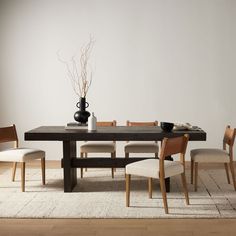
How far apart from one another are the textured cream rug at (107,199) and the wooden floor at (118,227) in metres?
0.11

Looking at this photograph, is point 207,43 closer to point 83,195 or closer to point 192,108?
point 192,108

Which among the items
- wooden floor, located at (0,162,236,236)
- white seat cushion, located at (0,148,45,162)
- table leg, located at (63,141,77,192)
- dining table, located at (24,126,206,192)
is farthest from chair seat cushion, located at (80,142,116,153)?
wooden floor, located at (0,162,236,236)

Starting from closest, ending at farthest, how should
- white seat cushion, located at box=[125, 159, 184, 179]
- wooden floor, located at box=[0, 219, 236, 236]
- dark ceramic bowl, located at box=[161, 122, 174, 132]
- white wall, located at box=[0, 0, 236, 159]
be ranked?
wooden floor, located at box=[0, 219, 236, 236] → white seat cushion, located at box=[125, 159, 184, 179] → dark ceramic bowl, located at box=[161, 122, 174, 132] → white wall, located at box=[0, 0, 236, 159]

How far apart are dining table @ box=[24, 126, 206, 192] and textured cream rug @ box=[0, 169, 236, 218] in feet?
0.74

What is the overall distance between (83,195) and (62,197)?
0.69ft

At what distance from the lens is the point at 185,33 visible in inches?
250

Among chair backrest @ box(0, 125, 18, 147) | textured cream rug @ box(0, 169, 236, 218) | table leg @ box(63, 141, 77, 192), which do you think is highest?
chair backrest @ box(0, 125, 18, 147)

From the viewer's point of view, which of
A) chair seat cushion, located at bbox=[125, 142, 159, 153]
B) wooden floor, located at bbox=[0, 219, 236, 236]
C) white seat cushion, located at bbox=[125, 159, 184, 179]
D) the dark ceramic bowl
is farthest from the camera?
chair seat cushion, located at bbox=[125, 142, 159, 153]

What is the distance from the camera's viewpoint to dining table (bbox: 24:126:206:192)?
15.0 feet

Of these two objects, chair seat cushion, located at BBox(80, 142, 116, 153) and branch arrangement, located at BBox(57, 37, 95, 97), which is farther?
branch arrangement, located at BBox(57, 37, 95, 97)

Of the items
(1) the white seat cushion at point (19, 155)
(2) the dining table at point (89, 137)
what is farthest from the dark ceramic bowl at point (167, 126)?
(1) the white seat cushion at point (19, 155)

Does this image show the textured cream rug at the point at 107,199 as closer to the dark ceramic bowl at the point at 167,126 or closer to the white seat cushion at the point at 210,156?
the white seat cushion at the point at 210,156

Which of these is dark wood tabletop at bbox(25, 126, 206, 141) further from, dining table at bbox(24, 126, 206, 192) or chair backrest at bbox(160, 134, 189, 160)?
chair backrest at bbox(160, 134, 189, 160)

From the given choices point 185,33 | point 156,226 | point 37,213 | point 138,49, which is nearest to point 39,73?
point 138,49
